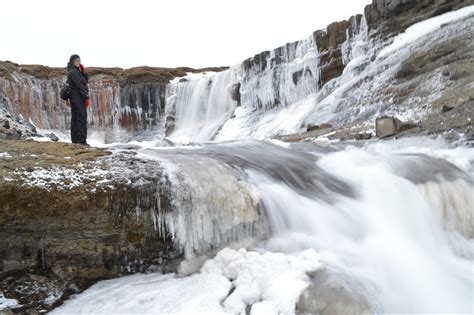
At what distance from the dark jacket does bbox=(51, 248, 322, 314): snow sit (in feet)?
12.9

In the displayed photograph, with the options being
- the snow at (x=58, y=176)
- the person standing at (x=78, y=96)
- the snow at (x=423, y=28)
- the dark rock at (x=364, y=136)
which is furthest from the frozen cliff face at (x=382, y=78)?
the snow at (x=58, y=176)

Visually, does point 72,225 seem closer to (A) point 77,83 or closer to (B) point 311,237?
(B) point 311,237

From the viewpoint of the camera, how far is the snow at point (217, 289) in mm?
3613

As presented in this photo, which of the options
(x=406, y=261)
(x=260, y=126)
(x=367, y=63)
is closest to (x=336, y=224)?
(x=406, y=261)

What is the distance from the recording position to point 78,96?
7.20m

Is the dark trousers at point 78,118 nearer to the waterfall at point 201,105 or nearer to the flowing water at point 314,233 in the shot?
the flowing water at point 314,233

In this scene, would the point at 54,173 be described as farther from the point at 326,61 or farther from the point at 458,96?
the point at 326,61

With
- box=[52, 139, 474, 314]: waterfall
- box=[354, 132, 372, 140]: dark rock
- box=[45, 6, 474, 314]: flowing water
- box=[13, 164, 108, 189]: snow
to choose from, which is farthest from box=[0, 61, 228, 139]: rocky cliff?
box=[13, 164, 108, 189]: snow

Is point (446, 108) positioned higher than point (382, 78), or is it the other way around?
point (382, 78)

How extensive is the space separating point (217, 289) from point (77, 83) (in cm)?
463

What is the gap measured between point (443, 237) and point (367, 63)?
11.5m

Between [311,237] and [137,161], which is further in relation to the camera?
[137,161]

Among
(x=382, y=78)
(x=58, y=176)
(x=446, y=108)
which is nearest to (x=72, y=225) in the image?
(x=58, y=176)

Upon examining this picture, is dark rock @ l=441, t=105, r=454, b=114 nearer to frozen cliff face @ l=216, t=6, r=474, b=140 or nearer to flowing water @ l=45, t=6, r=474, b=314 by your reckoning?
frozen cliff face @ l=216, t=6, r=474, b=140
